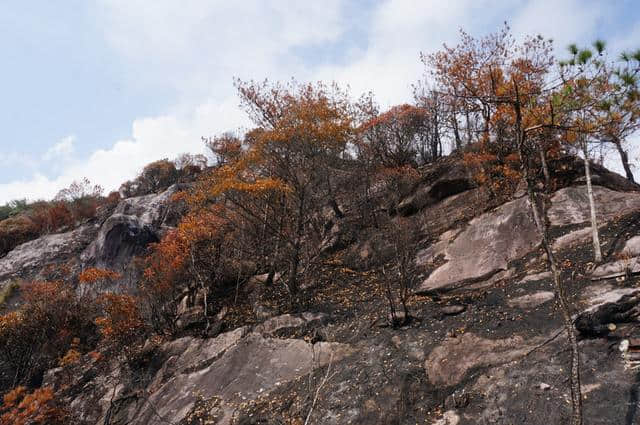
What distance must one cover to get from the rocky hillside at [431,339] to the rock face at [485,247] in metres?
0.06

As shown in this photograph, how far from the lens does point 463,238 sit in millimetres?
14344

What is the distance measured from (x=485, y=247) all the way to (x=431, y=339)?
5.35 m

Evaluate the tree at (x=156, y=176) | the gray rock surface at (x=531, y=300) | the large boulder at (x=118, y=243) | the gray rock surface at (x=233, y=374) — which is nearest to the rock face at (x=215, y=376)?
the gray rock surface at (x=233, y=374)

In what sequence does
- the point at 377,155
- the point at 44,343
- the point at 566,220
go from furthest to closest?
the point at 377,155 < the point at 44,343 < the point at 566,220

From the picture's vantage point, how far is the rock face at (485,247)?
12172mm

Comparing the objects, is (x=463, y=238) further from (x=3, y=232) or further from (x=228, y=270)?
(x=3, y=232)

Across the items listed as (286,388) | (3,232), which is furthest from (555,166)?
(3,232)

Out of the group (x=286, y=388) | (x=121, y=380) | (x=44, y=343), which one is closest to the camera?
(x=286, y=388)

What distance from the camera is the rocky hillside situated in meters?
6.77

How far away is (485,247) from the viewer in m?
13.1

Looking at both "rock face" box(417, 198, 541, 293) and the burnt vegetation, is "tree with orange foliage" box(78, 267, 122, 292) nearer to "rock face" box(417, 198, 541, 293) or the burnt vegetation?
the burnt vegetation

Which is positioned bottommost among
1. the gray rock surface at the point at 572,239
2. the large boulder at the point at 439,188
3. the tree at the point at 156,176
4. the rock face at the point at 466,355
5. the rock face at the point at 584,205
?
the rock face at the point at 466,355

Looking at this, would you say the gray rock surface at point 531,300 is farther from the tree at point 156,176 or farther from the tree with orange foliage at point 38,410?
the tree at point 156,176

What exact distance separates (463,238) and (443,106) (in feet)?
43.8
